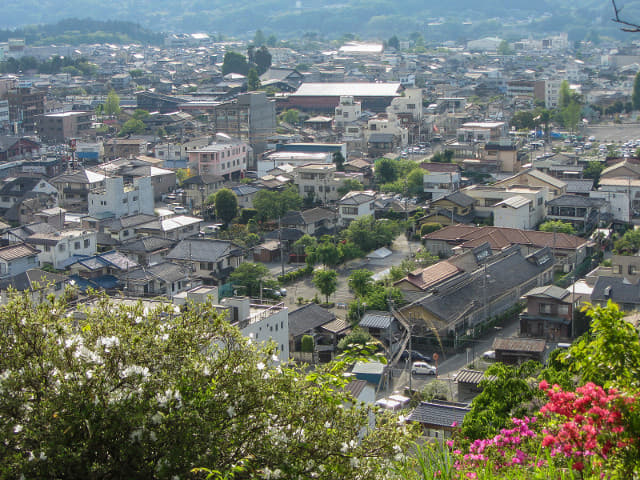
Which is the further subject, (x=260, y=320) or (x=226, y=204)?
(x=226, y=204)

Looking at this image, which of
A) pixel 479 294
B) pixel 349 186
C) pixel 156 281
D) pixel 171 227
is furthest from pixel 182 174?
pixel 479 294

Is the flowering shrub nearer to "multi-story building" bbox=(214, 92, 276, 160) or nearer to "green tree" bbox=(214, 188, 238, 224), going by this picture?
"green tree" bbox=(214, 188, 238, 224)

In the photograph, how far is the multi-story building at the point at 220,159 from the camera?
1777 centimetres

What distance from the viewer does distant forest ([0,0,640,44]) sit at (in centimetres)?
6481

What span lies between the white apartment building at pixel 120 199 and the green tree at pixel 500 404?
9.29m

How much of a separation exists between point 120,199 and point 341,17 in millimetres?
57874

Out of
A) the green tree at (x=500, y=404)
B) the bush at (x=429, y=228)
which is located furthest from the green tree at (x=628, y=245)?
the green tree at (x=500, y=404)

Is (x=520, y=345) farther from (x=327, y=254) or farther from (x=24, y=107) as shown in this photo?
(x=24, y=107)

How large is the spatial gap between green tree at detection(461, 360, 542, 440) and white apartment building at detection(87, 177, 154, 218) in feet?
30.5

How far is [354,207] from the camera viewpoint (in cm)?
1468

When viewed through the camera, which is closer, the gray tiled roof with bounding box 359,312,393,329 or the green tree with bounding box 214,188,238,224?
the gray tiled roof with bounding box 359,312,393,329

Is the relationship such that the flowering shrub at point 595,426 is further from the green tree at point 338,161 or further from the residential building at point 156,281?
the green tree at point 338,161

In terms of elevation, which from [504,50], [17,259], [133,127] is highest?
[504,50]

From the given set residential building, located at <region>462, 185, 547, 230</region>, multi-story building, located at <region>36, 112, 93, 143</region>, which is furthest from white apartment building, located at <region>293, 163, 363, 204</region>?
multi-story building, located at <region>36, 112, 93, 143</region>
